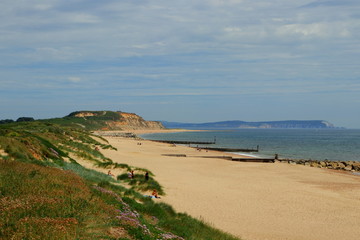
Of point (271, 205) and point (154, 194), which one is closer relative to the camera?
point (154, 194)

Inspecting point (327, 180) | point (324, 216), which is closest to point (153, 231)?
point (324, 216)

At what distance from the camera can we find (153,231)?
30.3ft

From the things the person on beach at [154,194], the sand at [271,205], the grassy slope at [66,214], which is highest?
the grassy slope at [66,214]

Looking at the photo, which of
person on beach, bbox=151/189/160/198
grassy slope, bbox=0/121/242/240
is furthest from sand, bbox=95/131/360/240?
grassy slope, bbox=0/121/242/240

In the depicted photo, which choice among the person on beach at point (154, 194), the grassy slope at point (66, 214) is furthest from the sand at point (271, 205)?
the grassy slope at point (66, 214)

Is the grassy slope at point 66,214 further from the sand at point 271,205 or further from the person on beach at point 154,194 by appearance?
the person on beach at point 154,194

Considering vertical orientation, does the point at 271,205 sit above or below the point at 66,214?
below

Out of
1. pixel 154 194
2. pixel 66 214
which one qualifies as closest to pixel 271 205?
pixel 154 194

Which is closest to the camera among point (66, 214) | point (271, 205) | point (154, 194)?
point (66, 214)

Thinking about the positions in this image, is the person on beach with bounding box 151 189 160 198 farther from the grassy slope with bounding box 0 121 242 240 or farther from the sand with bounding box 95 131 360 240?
the grassy slope with bounding box 0 121 242 240

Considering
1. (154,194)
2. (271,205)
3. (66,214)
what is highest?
(66,214)

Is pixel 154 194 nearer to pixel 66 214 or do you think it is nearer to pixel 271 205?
pixel 271 205

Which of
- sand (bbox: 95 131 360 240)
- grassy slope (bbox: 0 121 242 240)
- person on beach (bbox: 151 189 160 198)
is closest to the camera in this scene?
grassy slope (bbox: 0 121 242 240)

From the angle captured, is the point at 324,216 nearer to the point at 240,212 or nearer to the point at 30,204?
the point at 240,212
